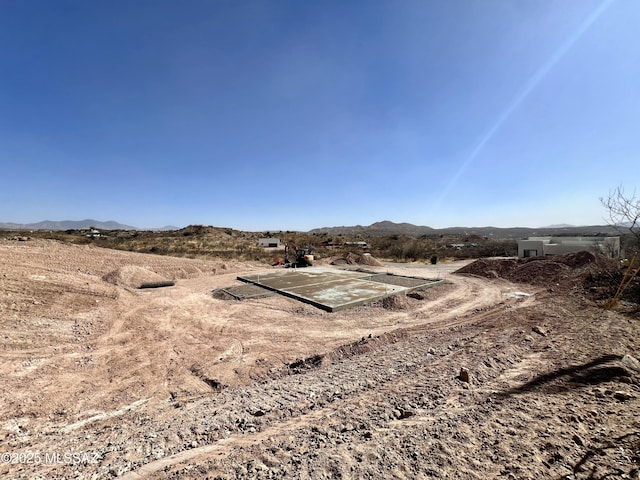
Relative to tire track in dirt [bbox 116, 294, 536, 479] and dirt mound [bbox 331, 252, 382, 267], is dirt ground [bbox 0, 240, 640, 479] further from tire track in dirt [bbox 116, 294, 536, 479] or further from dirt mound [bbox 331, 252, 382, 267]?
dirt mound [bbox 331, 252, 382, 267]

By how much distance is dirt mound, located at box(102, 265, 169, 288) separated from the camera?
17.6 m

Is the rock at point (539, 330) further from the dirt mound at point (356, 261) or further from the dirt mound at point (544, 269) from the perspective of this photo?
the dirt mound at point (356, 261)

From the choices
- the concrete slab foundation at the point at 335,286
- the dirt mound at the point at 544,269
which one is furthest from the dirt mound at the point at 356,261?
the dirt mound at the point at 544,269

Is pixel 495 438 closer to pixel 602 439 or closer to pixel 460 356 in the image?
pixel 602 439

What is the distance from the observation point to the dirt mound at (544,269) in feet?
59.0

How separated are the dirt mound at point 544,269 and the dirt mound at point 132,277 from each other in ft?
78.3

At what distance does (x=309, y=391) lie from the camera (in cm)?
593

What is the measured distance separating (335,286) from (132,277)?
42.8 ft

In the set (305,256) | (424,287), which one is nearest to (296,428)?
(424,287)

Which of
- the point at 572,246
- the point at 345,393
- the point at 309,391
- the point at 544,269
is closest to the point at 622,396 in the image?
the point at 345,393

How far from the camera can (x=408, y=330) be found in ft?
34.5

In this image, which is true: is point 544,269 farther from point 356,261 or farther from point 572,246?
point 356,261

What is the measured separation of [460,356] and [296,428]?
4.68 meters

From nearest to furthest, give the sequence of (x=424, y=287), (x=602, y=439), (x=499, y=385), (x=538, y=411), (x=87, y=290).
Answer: (x=602, y=439), (x=538, y=411), (x=499, y=385), (x=87, y=290), (x=424, y=287)
